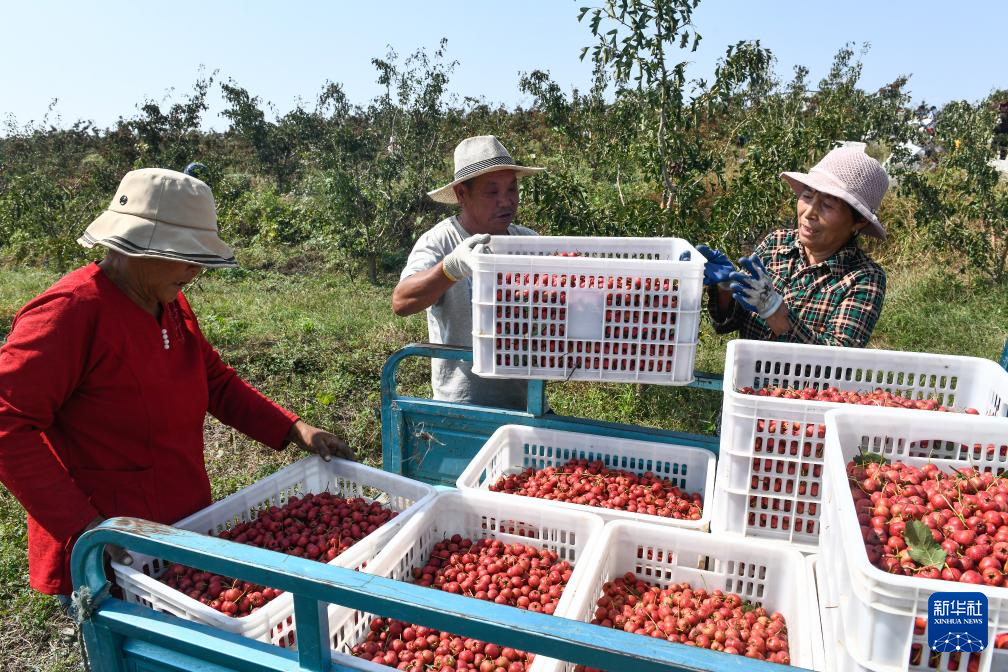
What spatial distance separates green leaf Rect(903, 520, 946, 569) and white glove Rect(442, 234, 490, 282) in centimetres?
150

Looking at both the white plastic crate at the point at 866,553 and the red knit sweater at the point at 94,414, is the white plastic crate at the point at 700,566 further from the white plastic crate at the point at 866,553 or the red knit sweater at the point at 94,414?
the red knit sweater at the point at 94,414

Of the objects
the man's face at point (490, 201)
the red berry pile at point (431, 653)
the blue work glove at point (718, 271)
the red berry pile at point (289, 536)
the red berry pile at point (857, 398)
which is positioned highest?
the man's face at point (490, 201)

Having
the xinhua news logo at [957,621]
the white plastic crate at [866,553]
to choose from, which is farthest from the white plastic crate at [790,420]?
the xinhua news logo at [957,621]

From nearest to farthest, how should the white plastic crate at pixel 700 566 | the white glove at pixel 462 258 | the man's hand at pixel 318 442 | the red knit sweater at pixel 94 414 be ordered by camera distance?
1. the red knit sweater at pixel 94 414
2. the white plastic crate at pixel 700 566
3. the man's hand at pixel 318 442
4. the white glove at pixel 462 258

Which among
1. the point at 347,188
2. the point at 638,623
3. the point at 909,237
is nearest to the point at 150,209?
the point at 638,623

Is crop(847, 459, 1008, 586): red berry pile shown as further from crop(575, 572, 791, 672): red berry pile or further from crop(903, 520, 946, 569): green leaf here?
crop(575, 572, 791, 672): red berry pile

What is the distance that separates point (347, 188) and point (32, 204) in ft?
19.6

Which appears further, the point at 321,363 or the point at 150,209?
the point at 321,363

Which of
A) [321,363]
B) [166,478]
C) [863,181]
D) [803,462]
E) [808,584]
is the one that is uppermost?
[863,181]

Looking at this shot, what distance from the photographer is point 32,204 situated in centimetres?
1127

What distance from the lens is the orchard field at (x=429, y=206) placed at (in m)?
4.57

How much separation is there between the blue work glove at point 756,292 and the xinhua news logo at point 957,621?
4.89 ft

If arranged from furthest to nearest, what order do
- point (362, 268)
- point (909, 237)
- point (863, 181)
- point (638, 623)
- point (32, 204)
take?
1. point (32, 204)
2. point (362, 268)
3. point (909, 237)
4. point (863, 181)
5. point (638, 623)

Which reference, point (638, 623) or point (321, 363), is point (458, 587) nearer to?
point (638, 623)
